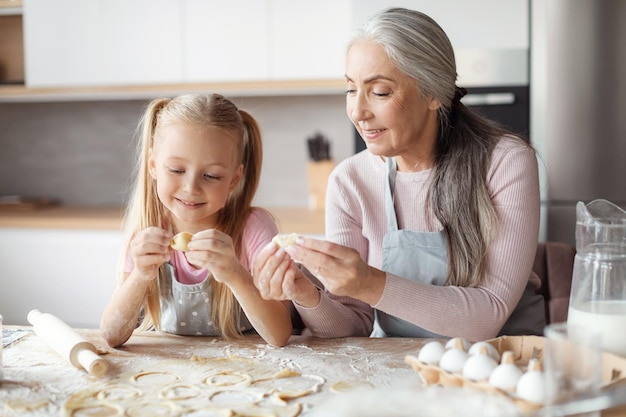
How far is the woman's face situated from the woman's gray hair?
0.05 feet

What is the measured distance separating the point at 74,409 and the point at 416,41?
38.1 inches

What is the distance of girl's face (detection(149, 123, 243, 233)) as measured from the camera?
60.4 inches

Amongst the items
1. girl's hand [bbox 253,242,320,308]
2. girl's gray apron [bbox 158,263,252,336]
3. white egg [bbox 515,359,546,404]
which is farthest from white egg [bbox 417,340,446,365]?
girl's gray apron [bbox 158,263,252,336]

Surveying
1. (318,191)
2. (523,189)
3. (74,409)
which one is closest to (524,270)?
(523,189)

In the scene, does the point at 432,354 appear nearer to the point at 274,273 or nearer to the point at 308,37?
the point at 274,273

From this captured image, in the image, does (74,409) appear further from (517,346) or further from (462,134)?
(462,134)

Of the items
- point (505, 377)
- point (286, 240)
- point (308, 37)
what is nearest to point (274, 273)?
Result: point (286, 240)

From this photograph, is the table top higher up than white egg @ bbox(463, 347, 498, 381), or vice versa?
white egg @ bbox(463, 347, 498, 381)

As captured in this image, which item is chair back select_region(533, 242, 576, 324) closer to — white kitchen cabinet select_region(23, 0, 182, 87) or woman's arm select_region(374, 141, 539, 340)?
woman's arm select_region(374, 141, 539, 340)

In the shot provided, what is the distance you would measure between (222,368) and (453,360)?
0.42 m

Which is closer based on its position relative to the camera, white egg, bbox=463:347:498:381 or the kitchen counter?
white egg, bbox=463:347:498:381

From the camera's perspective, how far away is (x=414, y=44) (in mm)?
1533

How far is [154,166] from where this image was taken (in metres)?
1.62

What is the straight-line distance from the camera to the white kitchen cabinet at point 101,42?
320cm
